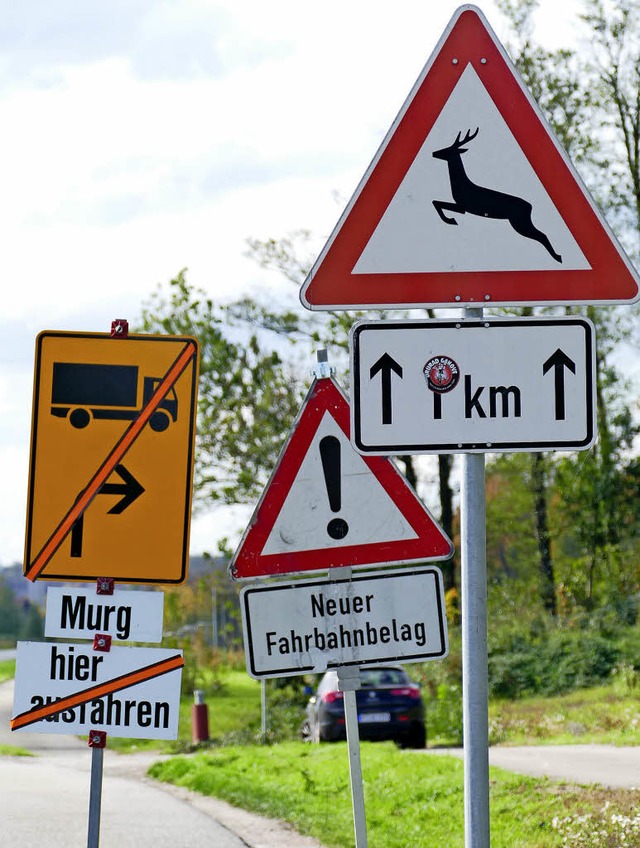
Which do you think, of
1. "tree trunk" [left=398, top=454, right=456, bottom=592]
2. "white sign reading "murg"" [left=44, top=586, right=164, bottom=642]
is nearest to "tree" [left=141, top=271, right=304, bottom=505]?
"tree trunk" [left=398, top=454, right=456, bottom=592]

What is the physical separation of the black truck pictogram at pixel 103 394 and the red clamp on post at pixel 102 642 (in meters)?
0.90

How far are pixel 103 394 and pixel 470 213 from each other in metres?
2.61

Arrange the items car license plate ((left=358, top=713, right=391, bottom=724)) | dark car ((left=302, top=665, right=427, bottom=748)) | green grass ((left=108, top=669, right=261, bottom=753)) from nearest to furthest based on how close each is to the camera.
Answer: dark car ((left=302, top=665, right=427, bottom=748)) < car license plate ((left=358, top=713, right=391, bottom=724)) < green grass ((left=108, top=669, right=261, bottom=753))

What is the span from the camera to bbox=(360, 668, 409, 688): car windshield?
19219 millimetres

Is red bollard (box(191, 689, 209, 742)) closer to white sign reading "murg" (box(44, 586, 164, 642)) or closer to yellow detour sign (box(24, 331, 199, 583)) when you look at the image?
white sign reading "murg" (box(44, 586, 164, 642))

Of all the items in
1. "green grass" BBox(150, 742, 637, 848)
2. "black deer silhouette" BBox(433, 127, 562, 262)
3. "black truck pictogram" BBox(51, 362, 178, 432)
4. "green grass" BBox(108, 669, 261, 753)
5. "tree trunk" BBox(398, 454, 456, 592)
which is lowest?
"green grass" BBox(108, 669, 261, 753)

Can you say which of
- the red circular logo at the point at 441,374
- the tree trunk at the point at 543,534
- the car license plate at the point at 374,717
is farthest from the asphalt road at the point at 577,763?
the tree trunk at the point at 543,534

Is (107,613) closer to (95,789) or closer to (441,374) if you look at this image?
(95,789)

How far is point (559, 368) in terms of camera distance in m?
3.45

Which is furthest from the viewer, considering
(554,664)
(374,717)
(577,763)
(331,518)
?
(554,664)

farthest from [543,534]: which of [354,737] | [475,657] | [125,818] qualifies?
[475,657]

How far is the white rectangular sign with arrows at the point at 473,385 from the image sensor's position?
3.41 m

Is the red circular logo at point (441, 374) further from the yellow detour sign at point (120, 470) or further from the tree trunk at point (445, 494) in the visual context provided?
the tree trunk at point (445, 494)

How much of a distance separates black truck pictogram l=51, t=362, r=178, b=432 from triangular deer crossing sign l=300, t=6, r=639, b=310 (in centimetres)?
213
